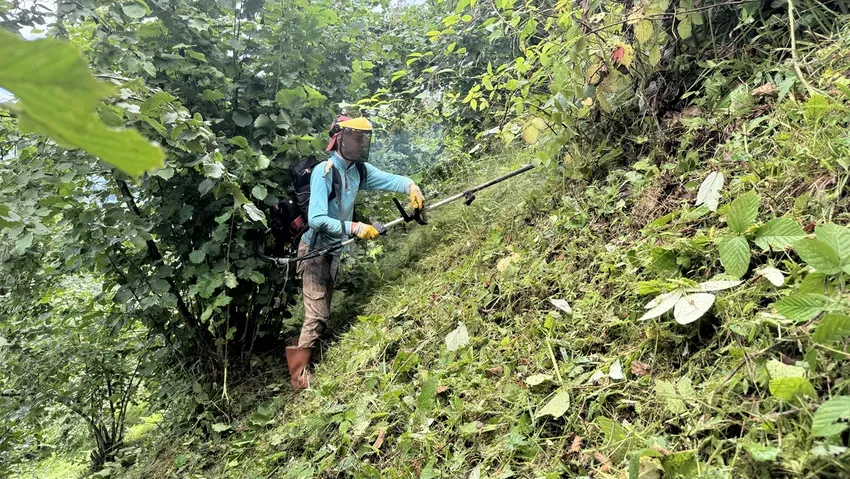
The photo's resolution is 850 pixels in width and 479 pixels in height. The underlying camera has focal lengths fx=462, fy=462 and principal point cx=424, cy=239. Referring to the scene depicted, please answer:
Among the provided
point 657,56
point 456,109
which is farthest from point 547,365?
point 456,109

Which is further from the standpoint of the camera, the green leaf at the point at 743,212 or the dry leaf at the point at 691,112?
the dry leaf at the point at 691,112

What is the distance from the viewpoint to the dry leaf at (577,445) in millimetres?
1604

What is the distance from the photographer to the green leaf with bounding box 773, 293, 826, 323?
1185 millimetres

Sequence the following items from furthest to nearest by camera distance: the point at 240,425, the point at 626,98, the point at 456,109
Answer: the point at 456,109 → the point at 240,425 → the point at 626,98

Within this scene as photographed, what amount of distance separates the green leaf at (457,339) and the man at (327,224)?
1458mm

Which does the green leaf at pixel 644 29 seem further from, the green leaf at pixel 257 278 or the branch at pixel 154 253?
the branch at pixel 154 253

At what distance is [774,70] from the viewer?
7.20 ft

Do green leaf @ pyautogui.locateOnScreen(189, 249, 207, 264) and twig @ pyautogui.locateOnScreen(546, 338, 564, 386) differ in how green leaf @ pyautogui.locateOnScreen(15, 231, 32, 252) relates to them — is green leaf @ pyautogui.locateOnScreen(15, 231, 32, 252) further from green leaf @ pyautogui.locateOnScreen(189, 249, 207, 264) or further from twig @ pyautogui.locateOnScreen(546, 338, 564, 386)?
twig @ pyautogui.locateOnScreen(546, 338, 564, 386)

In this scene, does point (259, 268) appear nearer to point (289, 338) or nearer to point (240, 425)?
point (289, 338)

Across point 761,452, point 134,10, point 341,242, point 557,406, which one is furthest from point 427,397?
point 134,10

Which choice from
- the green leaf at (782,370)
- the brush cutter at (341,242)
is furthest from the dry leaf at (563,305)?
the brush cutter at (341,242)

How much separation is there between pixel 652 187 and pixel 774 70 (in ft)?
2.46

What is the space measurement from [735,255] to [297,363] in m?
3.27

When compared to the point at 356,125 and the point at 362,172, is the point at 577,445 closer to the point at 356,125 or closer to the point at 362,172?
the point at 356,125
